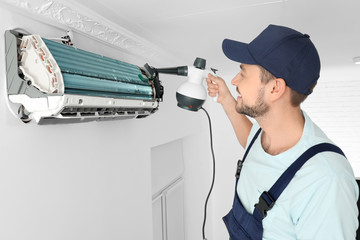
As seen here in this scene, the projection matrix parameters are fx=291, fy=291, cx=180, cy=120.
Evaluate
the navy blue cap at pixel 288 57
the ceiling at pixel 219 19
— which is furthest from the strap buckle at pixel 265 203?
the ceiling at pixel 219 19

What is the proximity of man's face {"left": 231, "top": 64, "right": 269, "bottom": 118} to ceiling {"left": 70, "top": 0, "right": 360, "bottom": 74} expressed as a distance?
28 cm

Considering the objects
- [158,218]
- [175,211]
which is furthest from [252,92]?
[175,211]

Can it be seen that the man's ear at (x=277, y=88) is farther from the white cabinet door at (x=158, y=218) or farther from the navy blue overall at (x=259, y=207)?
the white cabinet door at (x=158, y=218)

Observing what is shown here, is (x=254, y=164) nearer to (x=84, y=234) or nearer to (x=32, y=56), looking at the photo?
(x=84, y=234)

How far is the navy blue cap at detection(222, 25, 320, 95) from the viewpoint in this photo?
1.09m

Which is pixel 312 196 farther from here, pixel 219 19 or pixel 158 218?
pixel 158 218

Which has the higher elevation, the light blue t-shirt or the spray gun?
the spray gun

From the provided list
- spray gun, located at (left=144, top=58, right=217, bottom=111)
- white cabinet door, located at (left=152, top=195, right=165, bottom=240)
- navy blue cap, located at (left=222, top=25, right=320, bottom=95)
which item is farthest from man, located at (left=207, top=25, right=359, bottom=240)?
white cabinet door, located at (left=152, top=195, right=165, bottom=240)

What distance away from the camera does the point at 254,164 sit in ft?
4.34

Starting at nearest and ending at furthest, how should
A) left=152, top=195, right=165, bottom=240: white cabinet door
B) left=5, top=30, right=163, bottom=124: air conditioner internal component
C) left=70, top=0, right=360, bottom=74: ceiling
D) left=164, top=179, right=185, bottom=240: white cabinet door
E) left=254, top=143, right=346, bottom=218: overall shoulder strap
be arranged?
left=5, top=30, right=163, bottom=124: air conditioner internal component
left=254, top=143, right=346, bottom=218: overall shoulder strap
left=70, top=0, right=360, bottom=74: ceiling
left=152, top=195, right=165, bottom=240: white cabinet door
left=164, top=179, right=185, bottom=240: white cabinet door

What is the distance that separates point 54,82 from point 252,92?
0.74 m

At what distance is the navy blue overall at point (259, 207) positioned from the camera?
3.59 feet

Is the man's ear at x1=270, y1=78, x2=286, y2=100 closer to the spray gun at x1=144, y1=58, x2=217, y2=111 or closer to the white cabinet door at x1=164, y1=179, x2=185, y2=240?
the spray gun at x1=144, y1=58, x2=217, y2=111

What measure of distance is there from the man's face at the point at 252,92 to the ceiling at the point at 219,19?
11.2 inches
